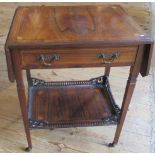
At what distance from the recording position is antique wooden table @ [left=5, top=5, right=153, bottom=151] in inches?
37.0

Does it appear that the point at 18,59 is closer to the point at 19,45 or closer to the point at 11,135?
the point at 19,45

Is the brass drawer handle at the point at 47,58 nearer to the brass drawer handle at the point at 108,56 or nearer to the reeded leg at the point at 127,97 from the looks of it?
Result: the brass drawer handle at the point at 108,56

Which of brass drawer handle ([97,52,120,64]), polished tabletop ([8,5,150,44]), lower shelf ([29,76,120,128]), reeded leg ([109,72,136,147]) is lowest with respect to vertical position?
lower shelf ([29,76,120,128])

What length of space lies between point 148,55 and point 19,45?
0.49 meters

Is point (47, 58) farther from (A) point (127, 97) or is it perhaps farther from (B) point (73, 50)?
(A) point (127, 97)

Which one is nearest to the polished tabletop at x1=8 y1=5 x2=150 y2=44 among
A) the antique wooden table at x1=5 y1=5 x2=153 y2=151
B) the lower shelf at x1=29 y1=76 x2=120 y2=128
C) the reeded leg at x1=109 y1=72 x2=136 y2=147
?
the antique wooden table at x1=5 y1=5 x2=153 y2=151

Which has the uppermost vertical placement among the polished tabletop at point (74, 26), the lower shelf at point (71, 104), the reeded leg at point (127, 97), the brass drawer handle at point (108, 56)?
the polished tabletop at point (74, 26)

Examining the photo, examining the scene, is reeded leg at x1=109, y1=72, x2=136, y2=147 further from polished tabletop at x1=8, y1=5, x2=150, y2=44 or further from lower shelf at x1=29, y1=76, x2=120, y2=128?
polished tabletop at x1=8, y1=5, x2=150, y2=44

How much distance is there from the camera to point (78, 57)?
0.97 m

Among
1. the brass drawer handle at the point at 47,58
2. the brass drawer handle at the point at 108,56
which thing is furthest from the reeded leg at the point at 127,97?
the brass drawer handle at the point at 47,58

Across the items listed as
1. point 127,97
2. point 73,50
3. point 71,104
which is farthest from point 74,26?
point 71,104

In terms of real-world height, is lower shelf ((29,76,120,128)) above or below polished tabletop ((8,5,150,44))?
below

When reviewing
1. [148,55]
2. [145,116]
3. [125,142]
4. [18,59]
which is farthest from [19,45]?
[145,116]

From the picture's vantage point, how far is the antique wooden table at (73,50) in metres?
0.94
